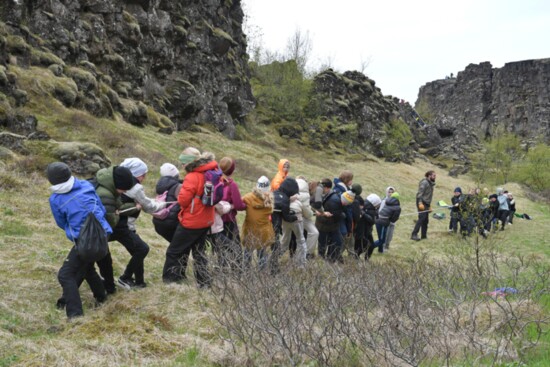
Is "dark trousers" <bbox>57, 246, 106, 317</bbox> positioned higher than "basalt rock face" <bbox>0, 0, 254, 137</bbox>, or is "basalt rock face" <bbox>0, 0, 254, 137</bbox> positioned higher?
"basalt rock face" <bbox>0, 0, 254, 137</bbox>

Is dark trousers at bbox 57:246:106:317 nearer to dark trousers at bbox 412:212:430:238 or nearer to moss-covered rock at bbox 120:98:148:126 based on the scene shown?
dark trousers at bbox 412:212:430:238

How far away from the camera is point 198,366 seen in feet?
13.8

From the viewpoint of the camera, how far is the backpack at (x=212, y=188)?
6090 millimetres

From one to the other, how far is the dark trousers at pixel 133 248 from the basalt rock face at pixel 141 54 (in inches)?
603

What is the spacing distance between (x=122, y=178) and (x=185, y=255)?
1.57m

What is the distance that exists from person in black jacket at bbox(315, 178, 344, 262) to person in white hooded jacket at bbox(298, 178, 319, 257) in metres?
0.21

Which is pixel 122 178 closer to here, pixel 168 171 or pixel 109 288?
pixel 168 171

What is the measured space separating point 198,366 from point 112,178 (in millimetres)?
→ 2773

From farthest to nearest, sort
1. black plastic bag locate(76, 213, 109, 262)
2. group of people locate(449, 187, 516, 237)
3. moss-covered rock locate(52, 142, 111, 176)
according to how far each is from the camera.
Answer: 1. group of people locate(449, 187, 516, 237)
2. moss-covered rock locate(52, 142, 111, 176)
3. black plastic bag locate(76, 213, 109, 262)

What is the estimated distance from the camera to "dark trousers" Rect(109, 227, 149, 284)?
6.10 metres

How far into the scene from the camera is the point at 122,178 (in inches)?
225

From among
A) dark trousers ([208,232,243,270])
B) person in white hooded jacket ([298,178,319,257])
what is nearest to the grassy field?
dark trousers ([208,232,243,270])

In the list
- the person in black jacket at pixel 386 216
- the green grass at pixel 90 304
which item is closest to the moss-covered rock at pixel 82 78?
the green grass at pixel 90 304

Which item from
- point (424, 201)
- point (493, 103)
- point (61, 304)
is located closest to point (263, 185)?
point (61, 304)
